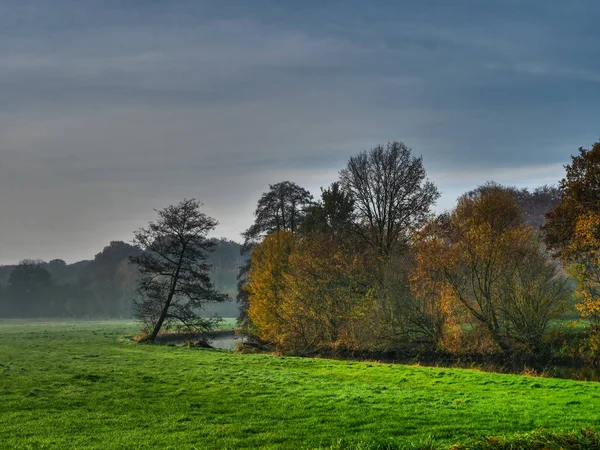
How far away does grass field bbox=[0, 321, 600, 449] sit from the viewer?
32.2 ft

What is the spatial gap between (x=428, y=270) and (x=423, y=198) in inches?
318

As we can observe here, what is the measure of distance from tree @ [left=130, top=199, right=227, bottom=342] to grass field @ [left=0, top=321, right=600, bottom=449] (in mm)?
21694

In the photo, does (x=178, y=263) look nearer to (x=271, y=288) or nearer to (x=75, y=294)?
(x=271, y=288)

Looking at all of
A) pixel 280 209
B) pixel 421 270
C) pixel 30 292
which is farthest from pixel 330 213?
pixel 30 292

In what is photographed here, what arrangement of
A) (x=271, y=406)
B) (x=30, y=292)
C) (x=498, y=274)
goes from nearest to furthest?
(x=271, y=406)
(x=498, y=274)
(x=30, y=292)

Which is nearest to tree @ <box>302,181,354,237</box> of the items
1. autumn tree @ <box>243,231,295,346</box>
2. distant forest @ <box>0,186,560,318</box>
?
autumn tree @ <box>243,231,295,346</box>

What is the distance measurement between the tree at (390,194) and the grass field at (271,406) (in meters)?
19.6

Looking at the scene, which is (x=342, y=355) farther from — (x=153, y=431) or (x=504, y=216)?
(x=153, y=431)

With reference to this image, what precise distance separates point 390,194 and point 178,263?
72.7 feet

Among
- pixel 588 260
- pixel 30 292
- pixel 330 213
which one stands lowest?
pixel 30 292

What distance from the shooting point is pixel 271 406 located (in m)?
13.2

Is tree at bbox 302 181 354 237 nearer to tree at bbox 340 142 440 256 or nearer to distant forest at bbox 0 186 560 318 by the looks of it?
tree at bbox 340 142 440 256

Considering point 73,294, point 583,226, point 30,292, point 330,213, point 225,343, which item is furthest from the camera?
point 73,294

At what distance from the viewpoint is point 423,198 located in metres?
40.0
